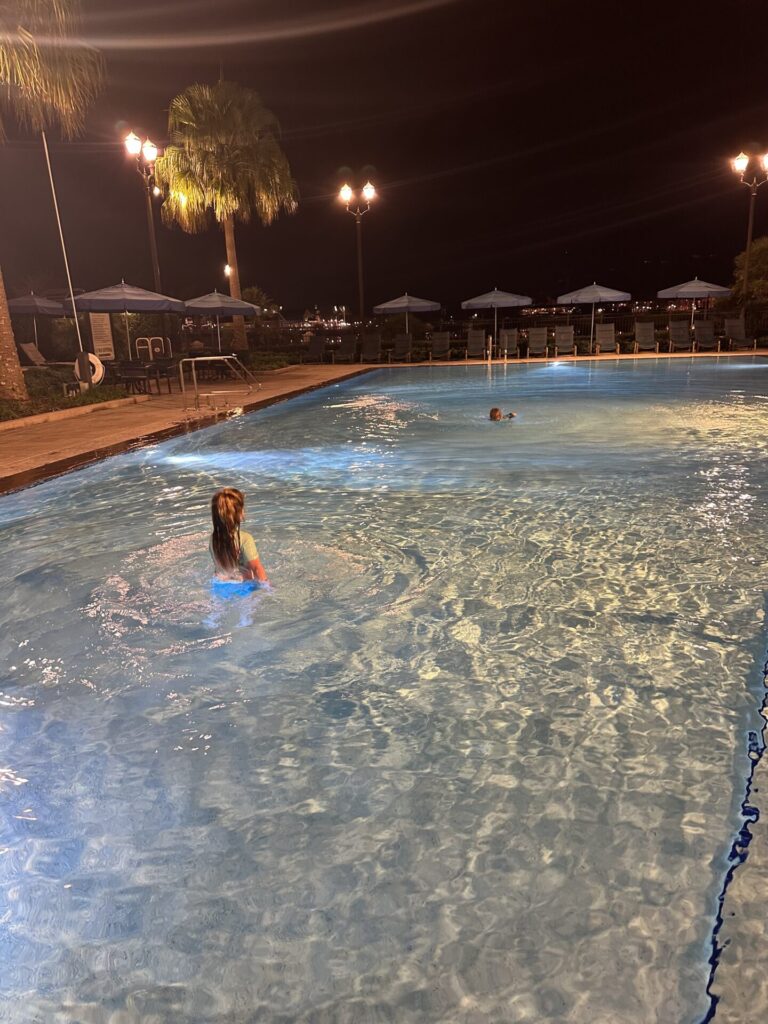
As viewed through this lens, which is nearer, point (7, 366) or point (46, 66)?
point (46, 66)

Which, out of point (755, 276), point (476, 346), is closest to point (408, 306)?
point (476, 346)

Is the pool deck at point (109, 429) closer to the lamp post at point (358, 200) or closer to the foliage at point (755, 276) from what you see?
the lamp post at point (358, 200)

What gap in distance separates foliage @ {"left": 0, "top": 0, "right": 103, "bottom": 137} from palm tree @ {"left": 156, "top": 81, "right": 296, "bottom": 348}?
1067 centimetres

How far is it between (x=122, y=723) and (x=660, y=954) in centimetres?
276

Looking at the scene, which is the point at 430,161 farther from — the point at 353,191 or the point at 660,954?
the point at 660,954

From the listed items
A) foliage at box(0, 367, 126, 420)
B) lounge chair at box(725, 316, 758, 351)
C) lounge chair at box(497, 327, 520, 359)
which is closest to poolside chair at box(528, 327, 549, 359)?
lounge chair at box(497, 327, 520, 359)

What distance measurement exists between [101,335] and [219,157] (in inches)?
355

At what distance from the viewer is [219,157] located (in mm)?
25500

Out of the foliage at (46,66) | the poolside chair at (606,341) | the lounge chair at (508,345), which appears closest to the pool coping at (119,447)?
the foliage at (46,66)

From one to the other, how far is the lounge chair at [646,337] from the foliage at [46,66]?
2239 cm

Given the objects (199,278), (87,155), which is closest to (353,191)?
(87,155)

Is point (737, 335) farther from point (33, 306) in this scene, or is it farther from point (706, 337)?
point (33, 306)

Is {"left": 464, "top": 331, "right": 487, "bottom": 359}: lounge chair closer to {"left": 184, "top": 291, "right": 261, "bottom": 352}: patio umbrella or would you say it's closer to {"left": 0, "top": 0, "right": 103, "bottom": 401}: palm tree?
{"left": 184, "top": 291, "right": 261, "bottom": 352}: patio umbrella

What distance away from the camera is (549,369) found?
24.3 metres
